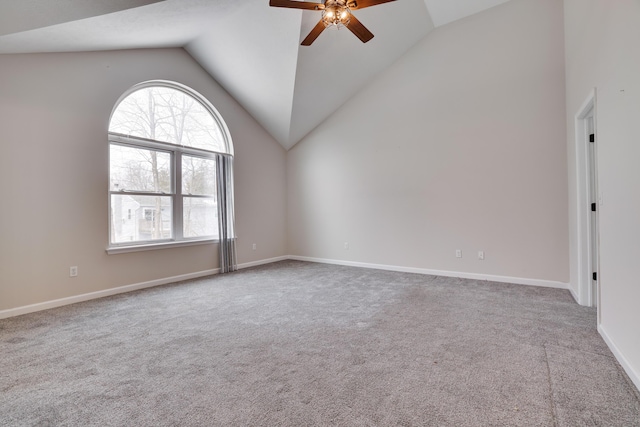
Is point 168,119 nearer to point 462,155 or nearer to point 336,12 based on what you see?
point 336,12

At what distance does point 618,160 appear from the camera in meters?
2.16

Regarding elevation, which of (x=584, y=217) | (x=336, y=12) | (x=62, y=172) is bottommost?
(x=584, y=217)

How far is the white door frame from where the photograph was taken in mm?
3277

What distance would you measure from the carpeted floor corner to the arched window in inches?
48.2

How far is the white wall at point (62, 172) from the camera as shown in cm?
325

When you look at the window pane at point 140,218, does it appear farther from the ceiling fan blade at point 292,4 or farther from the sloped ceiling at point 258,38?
the ceiling fan blade at point 292,4

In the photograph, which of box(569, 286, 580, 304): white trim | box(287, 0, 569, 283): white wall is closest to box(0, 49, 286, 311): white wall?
box(287, 0, 569, 283): white wall

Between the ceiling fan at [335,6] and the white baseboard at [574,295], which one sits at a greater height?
the ceiling fan at [335,6]

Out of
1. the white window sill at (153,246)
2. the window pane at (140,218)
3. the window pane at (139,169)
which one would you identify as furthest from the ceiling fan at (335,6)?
the white window sill at (153,246)

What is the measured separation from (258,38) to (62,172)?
3033 millimetres

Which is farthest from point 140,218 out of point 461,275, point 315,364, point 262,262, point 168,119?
point 461,275

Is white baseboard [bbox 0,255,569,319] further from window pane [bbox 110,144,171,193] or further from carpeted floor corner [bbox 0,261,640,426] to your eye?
window pane [bbox 110,144,171,193]

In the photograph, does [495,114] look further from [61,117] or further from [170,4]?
[61,117]

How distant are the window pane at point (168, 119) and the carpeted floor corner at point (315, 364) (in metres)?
2.43
